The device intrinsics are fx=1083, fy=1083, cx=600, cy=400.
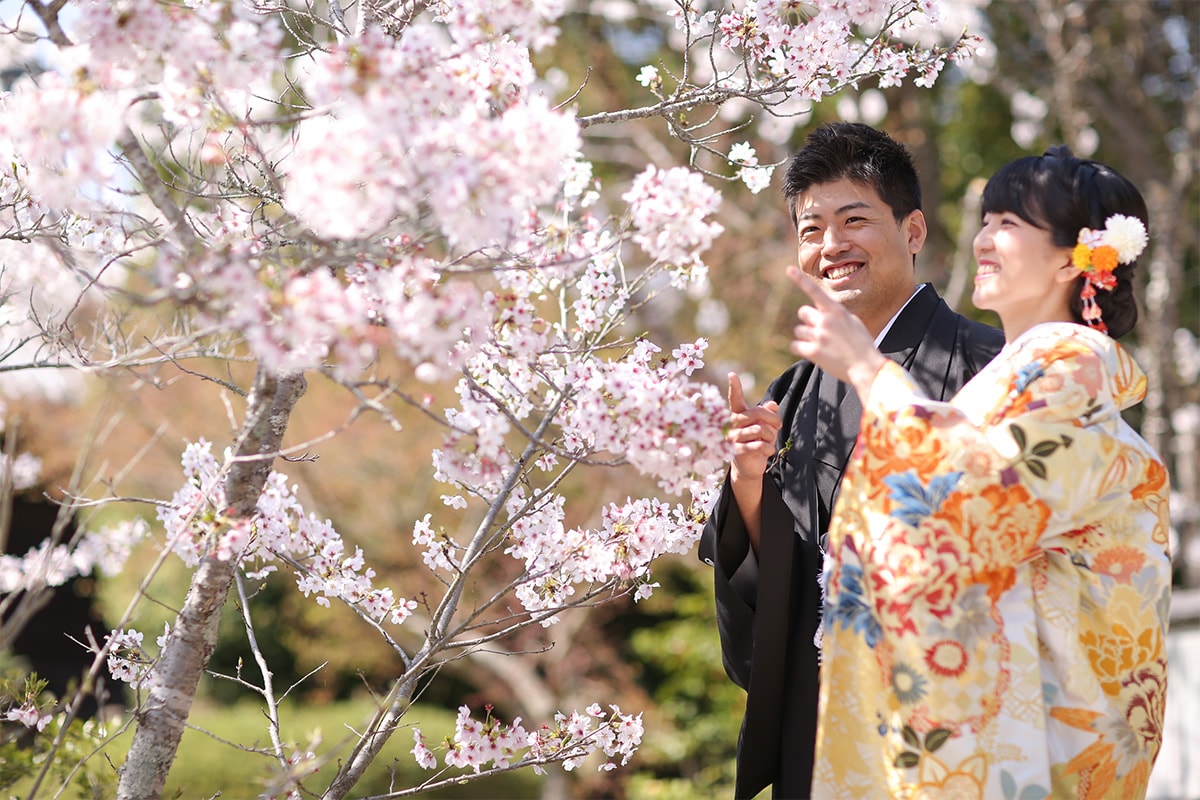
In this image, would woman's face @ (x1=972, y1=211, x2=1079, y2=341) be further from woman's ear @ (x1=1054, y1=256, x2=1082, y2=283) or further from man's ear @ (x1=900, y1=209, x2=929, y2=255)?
man's ear @ (x1=900, y1=209, x2=929, y2=255)

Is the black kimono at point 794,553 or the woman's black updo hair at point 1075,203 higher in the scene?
the woman's black updo hair at point 1075,203

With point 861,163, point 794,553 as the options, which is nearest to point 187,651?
point 794,553

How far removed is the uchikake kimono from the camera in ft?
5.34

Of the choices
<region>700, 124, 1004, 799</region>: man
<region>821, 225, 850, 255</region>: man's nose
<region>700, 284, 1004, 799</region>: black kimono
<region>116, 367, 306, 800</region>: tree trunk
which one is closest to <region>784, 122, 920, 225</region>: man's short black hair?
<region>700, 124, 1004, 799</region>: man

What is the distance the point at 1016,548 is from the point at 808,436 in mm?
751

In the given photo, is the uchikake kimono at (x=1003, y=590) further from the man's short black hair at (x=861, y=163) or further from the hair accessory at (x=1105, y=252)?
the man's short black hair at (x=861, y=163)

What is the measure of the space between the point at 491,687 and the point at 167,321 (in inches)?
239

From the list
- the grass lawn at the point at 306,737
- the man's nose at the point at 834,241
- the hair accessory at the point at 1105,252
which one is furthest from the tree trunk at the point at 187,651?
the grass lawn at the point at 306,737

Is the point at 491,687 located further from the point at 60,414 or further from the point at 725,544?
the point at 725,544

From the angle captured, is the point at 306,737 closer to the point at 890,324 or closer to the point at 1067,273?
the point at 890,324

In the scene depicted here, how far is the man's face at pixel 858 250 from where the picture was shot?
234cm

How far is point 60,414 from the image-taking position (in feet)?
31.3

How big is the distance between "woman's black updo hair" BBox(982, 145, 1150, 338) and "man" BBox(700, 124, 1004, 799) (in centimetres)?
43

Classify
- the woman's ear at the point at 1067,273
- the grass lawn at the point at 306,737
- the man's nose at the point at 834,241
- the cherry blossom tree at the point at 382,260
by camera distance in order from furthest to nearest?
the grass lawn at the point at 306,737
the man's nose at the point at 834,241
the woman's ear at the point at 1067,273
the cherry blossom tree at the point at 382,260
